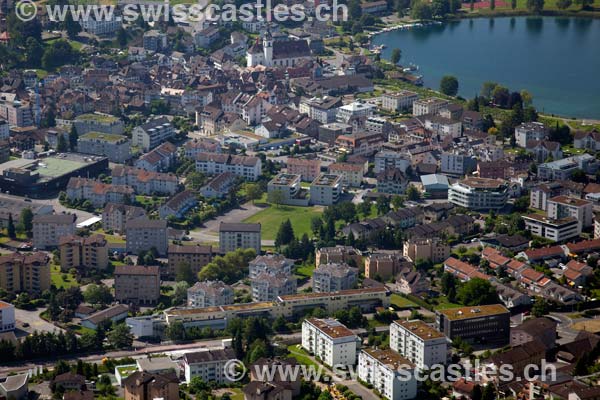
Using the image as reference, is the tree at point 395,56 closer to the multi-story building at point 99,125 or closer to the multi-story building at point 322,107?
the multi-story building at point 322,107

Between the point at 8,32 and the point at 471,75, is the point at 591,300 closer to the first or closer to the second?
the point at 471,75

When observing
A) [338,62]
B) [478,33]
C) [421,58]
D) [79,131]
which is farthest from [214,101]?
[478,33]

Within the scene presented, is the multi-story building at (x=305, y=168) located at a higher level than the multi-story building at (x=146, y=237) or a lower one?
higher

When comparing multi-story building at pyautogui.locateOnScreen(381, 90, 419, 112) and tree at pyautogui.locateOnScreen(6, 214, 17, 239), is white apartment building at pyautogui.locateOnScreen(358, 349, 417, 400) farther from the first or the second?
multi-story building at pyautogui.locateOnScreen(381, 90, 419, 112)

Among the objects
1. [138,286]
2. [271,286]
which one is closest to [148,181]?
[138,286]

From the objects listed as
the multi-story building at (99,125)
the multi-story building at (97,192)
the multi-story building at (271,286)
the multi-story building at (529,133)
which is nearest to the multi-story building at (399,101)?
the multi-story building at (529,133)

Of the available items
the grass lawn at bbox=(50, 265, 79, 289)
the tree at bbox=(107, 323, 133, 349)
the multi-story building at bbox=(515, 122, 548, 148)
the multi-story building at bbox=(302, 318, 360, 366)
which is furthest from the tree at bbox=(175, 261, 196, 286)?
the multi-story building at bbox=(515, 122, 548, 148)

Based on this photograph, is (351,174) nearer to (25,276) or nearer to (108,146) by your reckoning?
(108,146)
